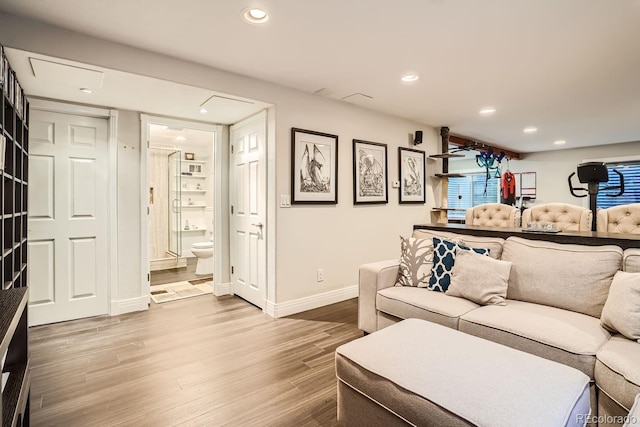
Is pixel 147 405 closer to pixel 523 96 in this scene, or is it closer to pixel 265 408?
pixel 265 408

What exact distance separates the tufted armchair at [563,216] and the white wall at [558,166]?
4911 millimetres

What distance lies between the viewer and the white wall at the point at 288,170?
224 cm

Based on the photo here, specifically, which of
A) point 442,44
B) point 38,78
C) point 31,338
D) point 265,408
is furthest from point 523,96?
point 31,338

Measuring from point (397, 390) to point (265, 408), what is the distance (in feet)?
2.94

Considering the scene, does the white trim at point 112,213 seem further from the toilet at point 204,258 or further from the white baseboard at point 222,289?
the toilet at point 204,258

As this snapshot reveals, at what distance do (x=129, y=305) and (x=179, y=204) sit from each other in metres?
2.99

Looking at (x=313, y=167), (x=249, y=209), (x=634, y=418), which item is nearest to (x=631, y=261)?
A: (x=634, y=418)

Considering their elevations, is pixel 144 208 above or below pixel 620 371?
above

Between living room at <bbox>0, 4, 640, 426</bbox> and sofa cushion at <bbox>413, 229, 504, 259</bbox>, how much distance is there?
1.08 meters

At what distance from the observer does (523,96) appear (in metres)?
3.59

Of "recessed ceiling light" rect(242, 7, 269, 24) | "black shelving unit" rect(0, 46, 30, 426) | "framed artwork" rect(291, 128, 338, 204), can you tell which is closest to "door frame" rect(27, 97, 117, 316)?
"black shelving unit" rect(0, 46, 30, 426)

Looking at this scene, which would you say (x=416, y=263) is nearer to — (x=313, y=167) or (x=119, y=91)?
(x=313, y=167)

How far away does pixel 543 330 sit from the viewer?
5.59 feet

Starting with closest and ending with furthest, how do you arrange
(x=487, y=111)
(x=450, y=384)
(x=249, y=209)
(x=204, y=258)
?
(x=450, y=384)
(x=249, y=209)
(x=487, y=111)
(x=204, y=258)
